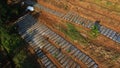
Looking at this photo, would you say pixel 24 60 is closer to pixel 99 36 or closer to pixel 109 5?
pixel 99 36

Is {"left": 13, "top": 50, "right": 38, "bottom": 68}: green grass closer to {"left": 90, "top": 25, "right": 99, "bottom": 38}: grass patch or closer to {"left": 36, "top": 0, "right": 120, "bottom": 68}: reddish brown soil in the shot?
{"left": 36, "top": 0, "right": 120, "bottom": 68}: reddish brown soil

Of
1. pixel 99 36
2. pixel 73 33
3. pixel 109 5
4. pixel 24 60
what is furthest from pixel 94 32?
pixel 24 60

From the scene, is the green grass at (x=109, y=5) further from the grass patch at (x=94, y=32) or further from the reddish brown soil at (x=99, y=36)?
the grass patch at (x=94, y=32)

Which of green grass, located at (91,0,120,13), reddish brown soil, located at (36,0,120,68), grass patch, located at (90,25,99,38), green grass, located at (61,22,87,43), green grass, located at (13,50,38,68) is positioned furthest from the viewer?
green grass, located at (91,0,120,13)

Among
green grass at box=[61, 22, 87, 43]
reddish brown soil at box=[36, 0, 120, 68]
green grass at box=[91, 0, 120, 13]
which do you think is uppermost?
green grass at box=[91, 0, 120, 13]

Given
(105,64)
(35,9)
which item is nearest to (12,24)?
(35,9)

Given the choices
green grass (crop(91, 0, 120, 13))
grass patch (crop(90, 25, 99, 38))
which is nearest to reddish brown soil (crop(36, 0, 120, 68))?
grass patch (crop(90, 25, 99, 38))

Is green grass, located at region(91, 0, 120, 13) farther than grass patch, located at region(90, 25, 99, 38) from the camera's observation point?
Yes

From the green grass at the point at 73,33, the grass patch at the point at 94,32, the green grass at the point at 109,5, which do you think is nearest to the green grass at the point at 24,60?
the green grass at the point at 73,33
